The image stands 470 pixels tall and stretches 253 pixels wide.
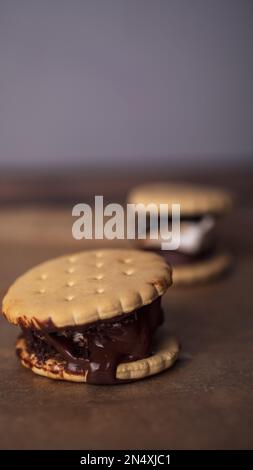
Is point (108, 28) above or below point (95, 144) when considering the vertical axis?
above

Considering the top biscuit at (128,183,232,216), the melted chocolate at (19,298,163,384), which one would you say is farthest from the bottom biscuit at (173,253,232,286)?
the melted chocolate at (19,298,163,384)

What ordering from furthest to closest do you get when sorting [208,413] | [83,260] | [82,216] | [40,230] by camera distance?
[82,216]
[40,230]
[83,260]
[208,413]

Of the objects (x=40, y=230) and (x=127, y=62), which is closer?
(x=40, y=230)

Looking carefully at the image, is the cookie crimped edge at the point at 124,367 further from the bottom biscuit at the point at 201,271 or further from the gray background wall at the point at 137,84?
the gray background wall at the point at 137,84

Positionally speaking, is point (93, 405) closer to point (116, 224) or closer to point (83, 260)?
point (83, 260)

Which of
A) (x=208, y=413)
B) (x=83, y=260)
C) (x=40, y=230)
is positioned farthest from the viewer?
(x=40, y=230)

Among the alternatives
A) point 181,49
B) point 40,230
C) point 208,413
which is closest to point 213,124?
point 181,49

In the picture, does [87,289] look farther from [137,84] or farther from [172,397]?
[137,84]

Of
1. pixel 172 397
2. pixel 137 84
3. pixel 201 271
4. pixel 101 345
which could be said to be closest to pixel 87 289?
pixel 101 345

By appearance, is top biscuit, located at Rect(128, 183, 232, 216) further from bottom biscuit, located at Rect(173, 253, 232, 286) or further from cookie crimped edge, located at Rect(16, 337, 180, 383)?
cookie crimped edge, located at Rect(16, 337, 180, 383)
